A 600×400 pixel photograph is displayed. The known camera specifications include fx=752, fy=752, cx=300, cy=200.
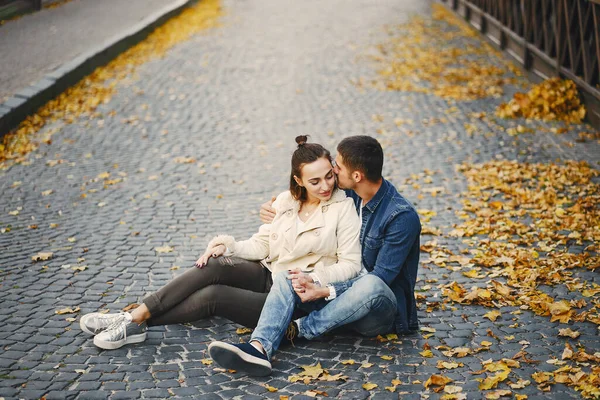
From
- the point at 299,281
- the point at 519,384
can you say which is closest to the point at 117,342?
the point at 299,281

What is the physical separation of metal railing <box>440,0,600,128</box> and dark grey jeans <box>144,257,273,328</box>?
22.8 feet

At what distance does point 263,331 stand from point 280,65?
1047 centimetres

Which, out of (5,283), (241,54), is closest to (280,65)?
(241,54)

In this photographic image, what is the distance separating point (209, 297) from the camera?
5.10m

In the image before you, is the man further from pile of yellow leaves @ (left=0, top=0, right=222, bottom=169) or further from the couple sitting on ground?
pile of yellow leaves @ (left=0, top=0, right=222, bottom=169)

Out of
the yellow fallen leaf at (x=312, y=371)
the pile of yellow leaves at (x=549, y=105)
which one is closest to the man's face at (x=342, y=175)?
the yellow fallen leaf at (x=312, y=371)

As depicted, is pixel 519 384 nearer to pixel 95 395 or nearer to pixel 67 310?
pixel 95 395

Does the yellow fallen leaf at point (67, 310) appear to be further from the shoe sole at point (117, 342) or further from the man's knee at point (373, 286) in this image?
the man's knee at point (373, 286)

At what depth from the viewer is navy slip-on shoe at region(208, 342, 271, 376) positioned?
14.5 ft

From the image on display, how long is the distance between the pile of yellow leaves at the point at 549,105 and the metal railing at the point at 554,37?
16 centimetres

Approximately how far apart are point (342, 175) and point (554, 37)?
894 cm

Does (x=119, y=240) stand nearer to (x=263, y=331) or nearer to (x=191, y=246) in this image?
(x=191, y=246)

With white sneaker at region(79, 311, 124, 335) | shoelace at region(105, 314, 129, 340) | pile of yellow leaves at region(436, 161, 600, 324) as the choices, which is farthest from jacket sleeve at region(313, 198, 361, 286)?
white sneaker at region(79, 311, 124, 335)

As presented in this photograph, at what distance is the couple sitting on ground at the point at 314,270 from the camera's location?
4781 millimetres
